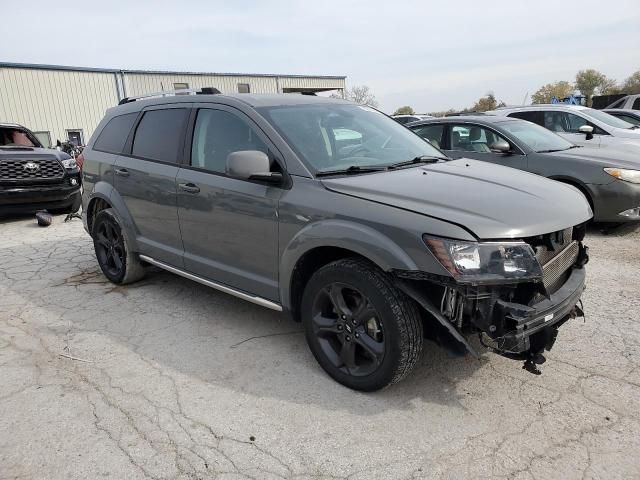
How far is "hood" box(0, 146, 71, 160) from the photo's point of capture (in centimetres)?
859

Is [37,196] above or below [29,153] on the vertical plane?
below

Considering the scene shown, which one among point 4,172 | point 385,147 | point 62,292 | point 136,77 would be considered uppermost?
point 136,77

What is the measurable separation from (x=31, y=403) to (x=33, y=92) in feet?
82.4

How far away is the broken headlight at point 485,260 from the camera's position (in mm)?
2473

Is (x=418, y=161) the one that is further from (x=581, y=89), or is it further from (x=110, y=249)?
(x=581, y=89)

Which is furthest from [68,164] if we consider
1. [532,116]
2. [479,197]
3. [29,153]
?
[532,116]

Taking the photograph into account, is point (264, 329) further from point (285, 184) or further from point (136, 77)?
point (136, 77)

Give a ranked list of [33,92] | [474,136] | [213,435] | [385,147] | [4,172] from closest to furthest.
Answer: [213,435] < [385,147] < [474,136] < [4,172] < [33,92]

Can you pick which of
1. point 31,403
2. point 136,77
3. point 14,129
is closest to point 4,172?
point 14,129

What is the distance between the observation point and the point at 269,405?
2922 mm

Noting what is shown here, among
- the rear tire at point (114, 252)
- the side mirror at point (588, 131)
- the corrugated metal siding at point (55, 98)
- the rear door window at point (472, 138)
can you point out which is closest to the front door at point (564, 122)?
the side mirror at point (588, 131)

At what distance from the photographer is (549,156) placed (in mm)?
6543

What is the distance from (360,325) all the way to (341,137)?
Answer: 1432 millimetres

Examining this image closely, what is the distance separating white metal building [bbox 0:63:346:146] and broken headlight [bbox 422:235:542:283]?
2372cm
